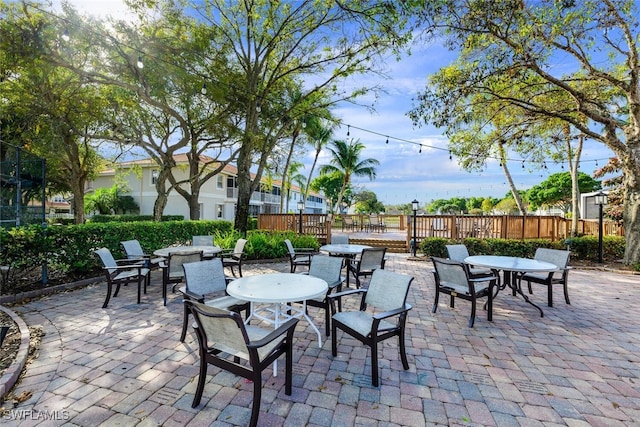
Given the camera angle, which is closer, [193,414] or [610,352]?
[193,414]

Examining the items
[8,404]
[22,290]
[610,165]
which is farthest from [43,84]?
[610,165]

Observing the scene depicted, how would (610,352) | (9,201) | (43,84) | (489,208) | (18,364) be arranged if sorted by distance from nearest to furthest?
(18,364) < (610,352) < (9,201) < (43,84) < (489,208)

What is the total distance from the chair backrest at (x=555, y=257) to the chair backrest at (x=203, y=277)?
571 centimetres

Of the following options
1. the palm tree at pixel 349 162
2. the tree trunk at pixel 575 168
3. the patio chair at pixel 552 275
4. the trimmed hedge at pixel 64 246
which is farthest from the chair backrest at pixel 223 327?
the palm tree at pixel 349 162

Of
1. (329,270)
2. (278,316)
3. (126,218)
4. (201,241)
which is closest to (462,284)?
(329,270)

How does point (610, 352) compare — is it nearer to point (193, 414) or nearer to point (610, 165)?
point (193, 414)

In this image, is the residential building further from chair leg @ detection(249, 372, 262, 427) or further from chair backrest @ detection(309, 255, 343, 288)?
chair leg @ detection(249, 372, 262, 427)

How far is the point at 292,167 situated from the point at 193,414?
1897 centimetres

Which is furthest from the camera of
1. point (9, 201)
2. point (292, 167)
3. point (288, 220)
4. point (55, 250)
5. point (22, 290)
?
point (292, 167)

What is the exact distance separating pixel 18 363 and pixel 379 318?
339 cm

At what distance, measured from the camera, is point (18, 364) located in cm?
263

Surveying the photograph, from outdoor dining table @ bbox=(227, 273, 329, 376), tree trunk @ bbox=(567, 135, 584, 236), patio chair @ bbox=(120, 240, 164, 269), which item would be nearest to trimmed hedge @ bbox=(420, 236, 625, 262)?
tree trunk @ bbox=(567, 135, 584, 236)

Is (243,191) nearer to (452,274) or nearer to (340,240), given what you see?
(340,240)

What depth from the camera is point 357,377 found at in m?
2.64
